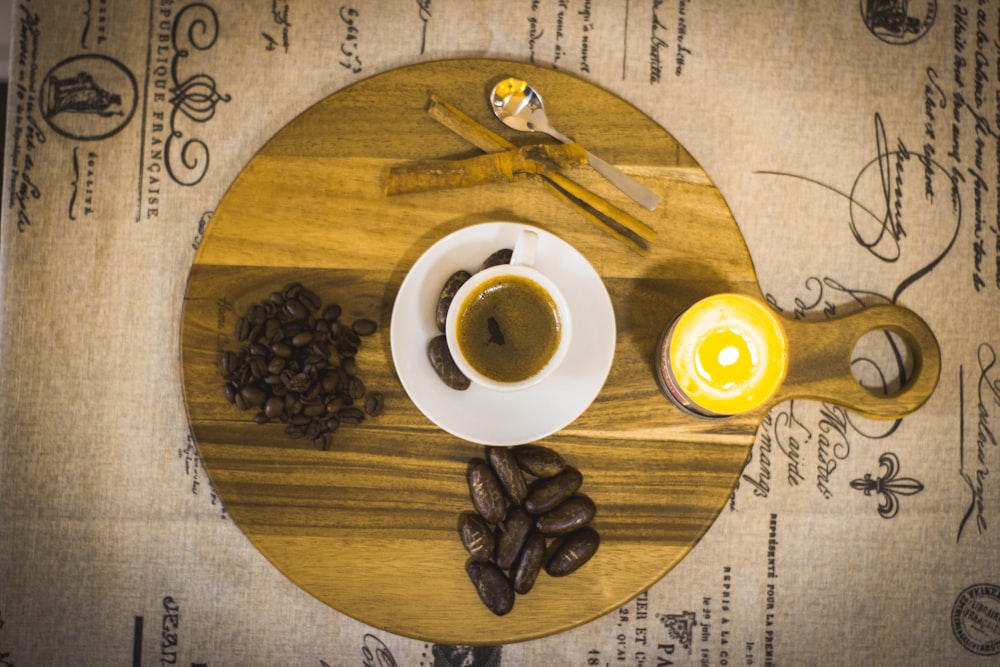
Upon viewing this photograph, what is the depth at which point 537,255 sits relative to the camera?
1217mm

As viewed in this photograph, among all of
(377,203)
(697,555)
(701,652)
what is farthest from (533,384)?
(701,652)

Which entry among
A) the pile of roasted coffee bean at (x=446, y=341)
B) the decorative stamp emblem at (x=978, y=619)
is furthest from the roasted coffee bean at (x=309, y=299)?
the decorative stamp emblem at (x=978, y=619)

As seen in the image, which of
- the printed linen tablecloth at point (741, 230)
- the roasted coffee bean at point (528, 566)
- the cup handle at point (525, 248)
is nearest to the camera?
the cup handle at point (525, 248)

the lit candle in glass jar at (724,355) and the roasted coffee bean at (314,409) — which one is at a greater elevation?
the lit candle in glass jar at (724,355)

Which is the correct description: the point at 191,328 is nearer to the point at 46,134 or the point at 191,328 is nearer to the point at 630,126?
the point at 46,134

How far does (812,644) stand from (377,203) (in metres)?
1.24

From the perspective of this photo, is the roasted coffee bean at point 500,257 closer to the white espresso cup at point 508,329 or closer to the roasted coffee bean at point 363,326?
the white espresso cup at point 508,329

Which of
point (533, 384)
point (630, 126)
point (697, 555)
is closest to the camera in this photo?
point (533, 384)

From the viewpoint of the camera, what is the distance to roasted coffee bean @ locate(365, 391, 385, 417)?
123 centimetres

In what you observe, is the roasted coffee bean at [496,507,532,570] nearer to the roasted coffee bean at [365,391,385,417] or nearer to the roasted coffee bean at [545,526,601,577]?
the roasted coffee bean at [545,526,601,577]

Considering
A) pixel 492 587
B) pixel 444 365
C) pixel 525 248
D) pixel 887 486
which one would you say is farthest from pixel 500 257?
pixel 887 486

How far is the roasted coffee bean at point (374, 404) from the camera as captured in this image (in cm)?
123

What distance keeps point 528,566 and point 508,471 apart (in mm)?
174

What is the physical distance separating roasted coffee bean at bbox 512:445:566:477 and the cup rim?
0.52 ft
